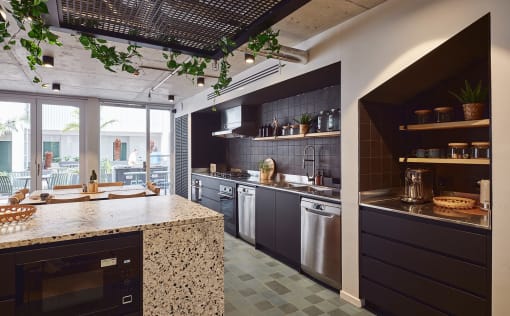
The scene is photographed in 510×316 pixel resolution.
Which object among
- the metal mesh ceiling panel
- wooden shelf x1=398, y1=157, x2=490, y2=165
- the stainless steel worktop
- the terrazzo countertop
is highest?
the metal mesh ceiling panel

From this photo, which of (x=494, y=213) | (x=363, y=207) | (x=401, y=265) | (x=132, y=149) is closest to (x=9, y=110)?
(x=132, y=149)

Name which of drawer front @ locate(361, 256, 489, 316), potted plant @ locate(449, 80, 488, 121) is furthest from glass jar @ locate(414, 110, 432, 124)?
drawer front @ locate(361, 256, 489, 316)

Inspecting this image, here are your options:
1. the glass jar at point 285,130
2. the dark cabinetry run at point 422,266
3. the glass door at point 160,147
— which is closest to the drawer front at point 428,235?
the dark cabinetry run at point 422,266

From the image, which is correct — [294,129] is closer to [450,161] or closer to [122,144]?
[450,161]

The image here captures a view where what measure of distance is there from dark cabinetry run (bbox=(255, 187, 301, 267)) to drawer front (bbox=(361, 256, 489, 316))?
92cm

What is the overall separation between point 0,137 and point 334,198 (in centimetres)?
640

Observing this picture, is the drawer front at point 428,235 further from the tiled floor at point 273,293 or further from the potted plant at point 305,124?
the potted plant at point 305,124

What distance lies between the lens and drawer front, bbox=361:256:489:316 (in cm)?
181

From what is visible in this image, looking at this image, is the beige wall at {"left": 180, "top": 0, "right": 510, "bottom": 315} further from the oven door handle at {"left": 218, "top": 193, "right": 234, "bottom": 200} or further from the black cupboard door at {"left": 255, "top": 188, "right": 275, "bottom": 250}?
the oven door handle at {"left": 218, "top": 193, "right": 234, "bottom": 200}

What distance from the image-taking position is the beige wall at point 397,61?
167 centimetres

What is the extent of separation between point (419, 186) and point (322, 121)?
1373 millimetres

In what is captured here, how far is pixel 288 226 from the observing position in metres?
3.35

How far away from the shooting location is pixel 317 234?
2922mm

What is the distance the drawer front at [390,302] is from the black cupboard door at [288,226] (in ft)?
2.86
